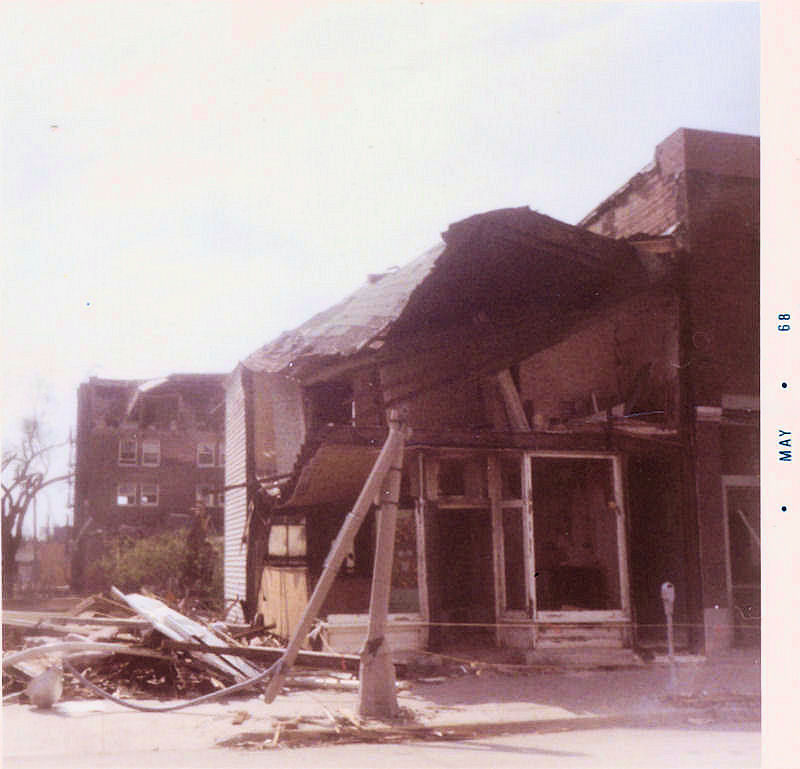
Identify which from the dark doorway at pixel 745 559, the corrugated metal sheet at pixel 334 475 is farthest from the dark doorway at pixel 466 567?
the dark doorway at pixel 745 559

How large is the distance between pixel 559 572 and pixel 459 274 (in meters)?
5.19

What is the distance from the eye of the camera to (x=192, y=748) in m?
7.57

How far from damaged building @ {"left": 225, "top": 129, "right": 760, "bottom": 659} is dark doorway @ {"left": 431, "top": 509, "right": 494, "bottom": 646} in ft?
0.11

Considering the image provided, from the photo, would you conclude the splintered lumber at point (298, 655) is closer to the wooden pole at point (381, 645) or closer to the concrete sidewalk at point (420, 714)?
the concrete sidewalk at point (420, 714)

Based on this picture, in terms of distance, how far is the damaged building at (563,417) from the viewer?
14.0m

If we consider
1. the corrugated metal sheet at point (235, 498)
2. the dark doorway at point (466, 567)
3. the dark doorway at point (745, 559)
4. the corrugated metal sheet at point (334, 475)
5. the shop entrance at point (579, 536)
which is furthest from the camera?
the corrugated metal sheet at point (235, 498)

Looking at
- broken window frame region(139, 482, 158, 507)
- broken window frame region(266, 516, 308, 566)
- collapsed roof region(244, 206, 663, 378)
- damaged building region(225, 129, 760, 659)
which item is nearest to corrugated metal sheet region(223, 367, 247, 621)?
broken window frame region(266, 516, 308, 566)

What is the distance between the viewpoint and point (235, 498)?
20906mm

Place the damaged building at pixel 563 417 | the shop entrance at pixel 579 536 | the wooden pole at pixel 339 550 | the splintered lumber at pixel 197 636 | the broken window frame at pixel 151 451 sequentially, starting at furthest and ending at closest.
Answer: the broken window frame at pixel 151 451, the shop entrance at pixel 579 536, the damaged building at pixel 563 417, the splintered lumber at pixel 197 636, the wooden pole at pixel 339 550

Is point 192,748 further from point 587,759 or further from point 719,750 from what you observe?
point 719,750

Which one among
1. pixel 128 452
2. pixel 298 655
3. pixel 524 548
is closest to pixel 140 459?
pixel 128 452

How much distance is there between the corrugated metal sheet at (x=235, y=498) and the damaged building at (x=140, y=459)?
6.79m

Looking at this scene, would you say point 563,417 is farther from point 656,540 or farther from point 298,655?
point 298,655

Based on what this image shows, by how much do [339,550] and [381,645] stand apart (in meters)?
1.02
